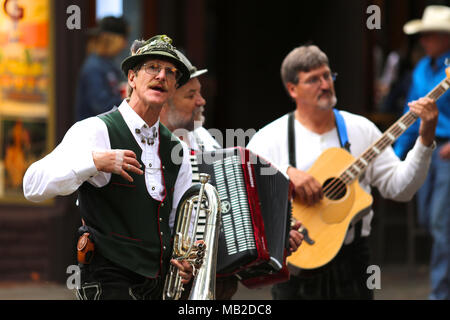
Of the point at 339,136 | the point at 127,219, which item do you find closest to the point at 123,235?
the point at 127,219

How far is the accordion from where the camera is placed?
14.4 feet

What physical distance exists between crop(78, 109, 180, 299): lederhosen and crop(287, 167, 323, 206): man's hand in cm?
166

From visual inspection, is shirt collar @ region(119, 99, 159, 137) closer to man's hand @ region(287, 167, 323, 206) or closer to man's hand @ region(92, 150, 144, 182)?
man's hand @ region(92, 150, 144, 182)

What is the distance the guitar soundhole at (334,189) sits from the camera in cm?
554

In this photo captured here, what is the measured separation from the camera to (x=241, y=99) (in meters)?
11.1

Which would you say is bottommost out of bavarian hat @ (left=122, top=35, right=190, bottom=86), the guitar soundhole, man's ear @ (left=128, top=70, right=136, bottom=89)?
the guitar soundhole

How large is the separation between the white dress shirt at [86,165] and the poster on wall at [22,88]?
14.6ft

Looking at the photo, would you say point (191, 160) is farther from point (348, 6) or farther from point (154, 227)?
point (348, 6)

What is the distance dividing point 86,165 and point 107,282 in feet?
1.81

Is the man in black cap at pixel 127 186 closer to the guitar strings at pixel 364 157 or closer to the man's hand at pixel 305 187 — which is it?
the man's hand at pixel 305 187

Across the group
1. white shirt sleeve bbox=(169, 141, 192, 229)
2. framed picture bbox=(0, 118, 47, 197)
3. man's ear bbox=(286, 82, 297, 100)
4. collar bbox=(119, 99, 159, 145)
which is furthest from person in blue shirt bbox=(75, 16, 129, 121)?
collar bbox=(119, 99, 159, 145)
